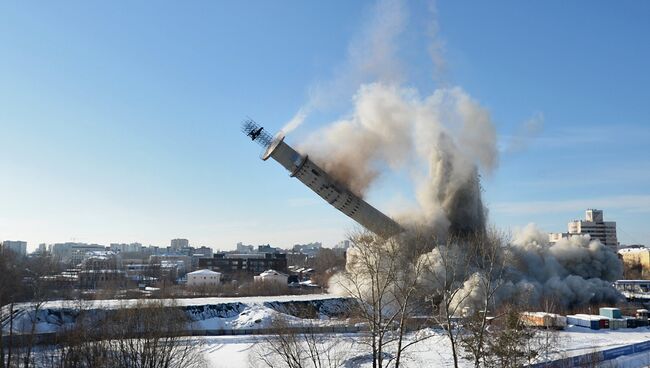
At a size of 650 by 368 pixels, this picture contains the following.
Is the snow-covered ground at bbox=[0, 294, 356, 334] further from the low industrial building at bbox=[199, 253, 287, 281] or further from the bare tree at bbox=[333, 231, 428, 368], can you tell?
the low industrial building at bbox=[199, 253, 287, 281]

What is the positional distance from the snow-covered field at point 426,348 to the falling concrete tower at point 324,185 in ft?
28.3

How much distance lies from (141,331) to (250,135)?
54.4 feet

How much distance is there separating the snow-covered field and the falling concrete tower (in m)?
8.63

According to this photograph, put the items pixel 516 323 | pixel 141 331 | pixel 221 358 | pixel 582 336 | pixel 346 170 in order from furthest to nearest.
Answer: pixel 346 170 → pixel 582 336 → pixel 221 358 → pixel 141 331 → pixel 516 323

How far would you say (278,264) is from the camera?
4227 inches

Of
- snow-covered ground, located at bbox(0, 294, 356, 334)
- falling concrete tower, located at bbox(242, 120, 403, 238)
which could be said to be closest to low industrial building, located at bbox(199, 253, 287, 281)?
snow-covered ground, located at bbox(0, 294, 356, 334)

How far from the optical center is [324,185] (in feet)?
133

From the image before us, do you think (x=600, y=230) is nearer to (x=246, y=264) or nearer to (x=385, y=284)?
(x=246, y=264)

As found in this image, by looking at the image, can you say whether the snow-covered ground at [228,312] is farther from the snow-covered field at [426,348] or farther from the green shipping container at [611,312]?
the green shipping container at [611,312]

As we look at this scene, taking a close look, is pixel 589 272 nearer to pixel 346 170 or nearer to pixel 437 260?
pixel 437 260

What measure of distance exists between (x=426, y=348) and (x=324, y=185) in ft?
46.7

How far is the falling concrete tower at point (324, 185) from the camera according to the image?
38.3m

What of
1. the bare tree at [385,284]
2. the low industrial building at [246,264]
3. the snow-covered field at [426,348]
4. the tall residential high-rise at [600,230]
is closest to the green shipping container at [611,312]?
the snow-covered field at [426,348]

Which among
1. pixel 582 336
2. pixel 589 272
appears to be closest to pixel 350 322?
pixel 582 336
